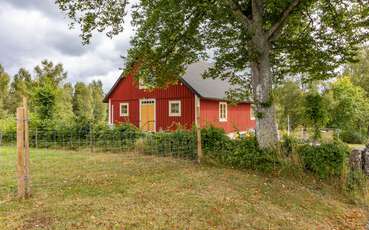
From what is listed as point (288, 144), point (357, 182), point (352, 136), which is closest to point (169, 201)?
point (288, 144)

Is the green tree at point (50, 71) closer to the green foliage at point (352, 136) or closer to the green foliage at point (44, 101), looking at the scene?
the green foliage at point (44, 101)

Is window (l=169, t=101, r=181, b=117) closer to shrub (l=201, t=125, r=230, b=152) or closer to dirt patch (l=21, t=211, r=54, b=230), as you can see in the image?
shrub (l=201, t=125, r=230, b=152)

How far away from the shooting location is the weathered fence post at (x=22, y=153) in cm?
455

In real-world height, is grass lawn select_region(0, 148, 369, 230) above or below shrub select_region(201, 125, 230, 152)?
below

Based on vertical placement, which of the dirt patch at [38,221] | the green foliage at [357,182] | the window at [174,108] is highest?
the window at [174,108]

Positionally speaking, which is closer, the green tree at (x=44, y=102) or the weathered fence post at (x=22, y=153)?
the weathered fence post at (x=22, y=153)

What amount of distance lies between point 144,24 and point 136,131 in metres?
4.11

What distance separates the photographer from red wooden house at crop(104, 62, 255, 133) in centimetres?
1628

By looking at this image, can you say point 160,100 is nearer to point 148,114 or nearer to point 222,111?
point 148,114

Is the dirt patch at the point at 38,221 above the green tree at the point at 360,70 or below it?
below

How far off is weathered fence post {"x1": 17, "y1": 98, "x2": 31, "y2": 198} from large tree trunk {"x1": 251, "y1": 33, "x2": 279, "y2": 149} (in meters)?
5.40

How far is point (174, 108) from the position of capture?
668 inches

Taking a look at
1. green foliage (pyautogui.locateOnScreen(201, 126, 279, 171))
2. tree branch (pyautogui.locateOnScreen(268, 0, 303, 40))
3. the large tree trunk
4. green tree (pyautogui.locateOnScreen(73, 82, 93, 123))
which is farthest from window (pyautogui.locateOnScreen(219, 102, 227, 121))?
green tree (pyautogui.locateOnScreen(73, 82, 93, 123))

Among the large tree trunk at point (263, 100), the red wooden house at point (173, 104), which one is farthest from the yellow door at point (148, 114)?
the large tree trunk at point (263, 100)
